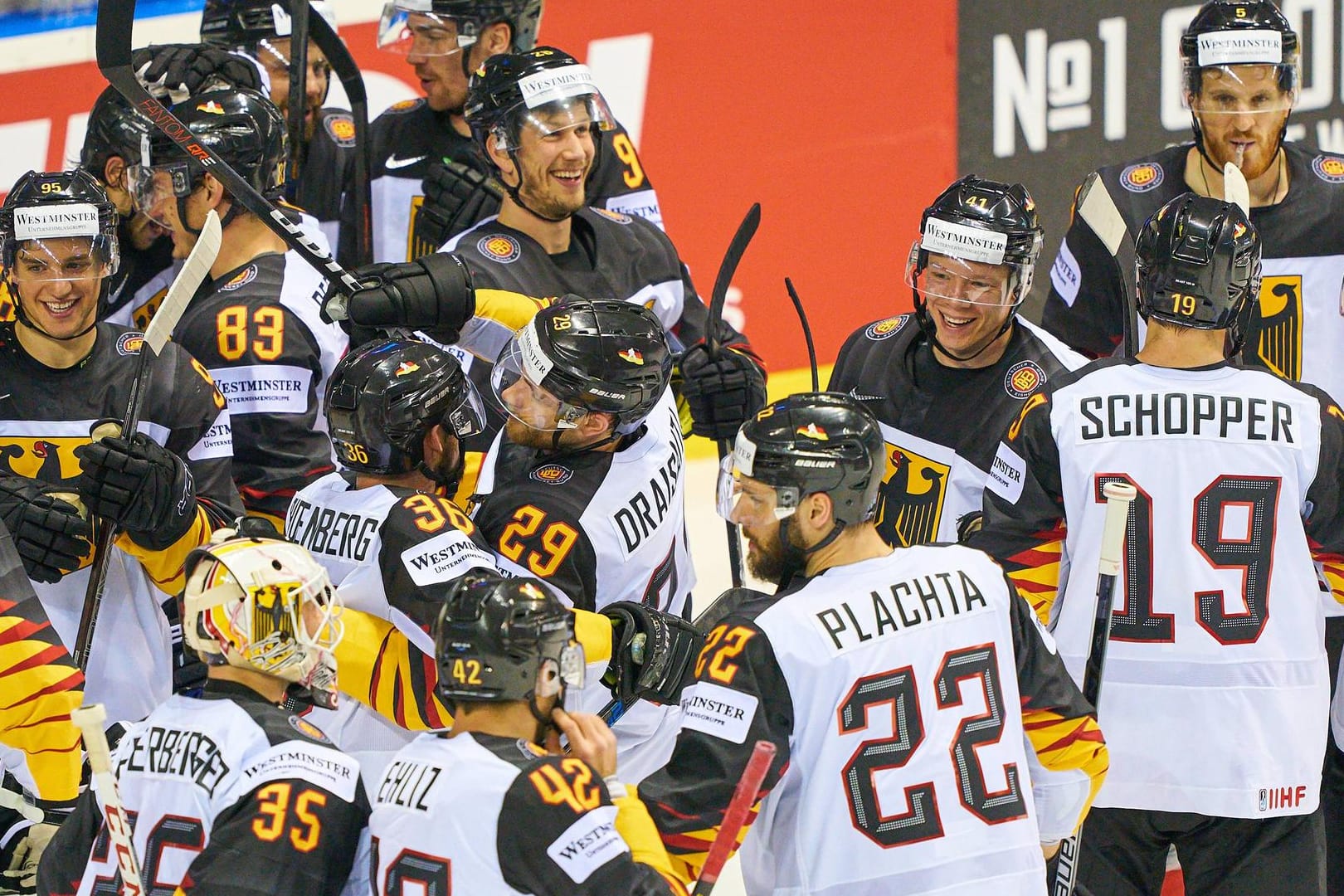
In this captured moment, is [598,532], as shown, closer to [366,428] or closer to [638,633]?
[638,633]

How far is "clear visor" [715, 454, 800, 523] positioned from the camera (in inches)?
131

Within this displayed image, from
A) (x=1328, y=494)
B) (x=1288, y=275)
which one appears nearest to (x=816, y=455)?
(x=1328, y=494)

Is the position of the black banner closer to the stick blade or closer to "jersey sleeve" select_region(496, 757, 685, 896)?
the stick blade

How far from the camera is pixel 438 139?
6180mm

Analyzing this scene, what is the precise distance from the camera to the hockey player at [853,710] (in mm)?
3184

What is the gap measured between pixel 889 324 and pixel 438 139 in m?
1.92

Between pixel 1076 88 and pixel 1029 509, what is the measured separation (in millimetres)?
5137

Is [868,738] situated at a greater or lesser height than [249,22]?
lesser

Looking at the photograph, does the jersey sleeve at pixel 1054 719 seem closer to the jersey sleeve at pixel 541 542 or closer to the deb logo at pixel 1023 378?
the jersey sleeve at pixel 541 542

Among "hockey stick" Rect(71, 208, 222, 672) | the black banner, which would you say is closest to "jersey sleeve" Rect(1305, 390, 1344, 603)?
"hockey stick" Rect(71, 208, 222, 672)

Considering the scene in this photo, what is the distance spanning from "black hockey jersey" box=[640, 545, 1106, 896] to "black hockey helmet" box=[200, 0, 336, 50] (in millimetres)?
3790

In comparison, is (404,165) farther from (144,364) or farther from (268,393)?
(144,364)

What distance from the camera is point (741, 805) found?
10.0ft

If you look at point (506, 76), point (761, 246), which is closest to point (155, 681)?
point (506, 76)
